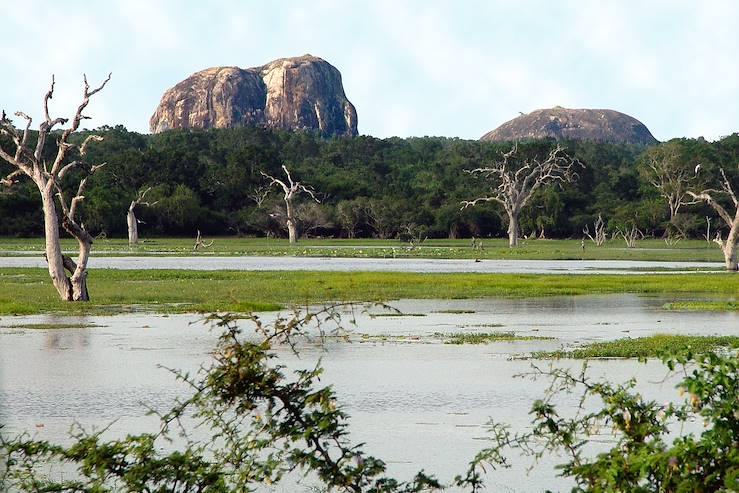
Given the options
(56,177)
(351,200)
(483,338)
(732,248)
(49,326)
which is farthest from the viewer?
(351,200)

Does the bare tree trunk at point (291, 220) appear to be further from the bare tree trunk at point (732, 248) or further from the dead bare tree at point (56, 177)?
the dead bare tree at point (56, 177)

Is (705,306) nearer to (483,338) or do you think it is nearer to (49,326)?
(483,338)

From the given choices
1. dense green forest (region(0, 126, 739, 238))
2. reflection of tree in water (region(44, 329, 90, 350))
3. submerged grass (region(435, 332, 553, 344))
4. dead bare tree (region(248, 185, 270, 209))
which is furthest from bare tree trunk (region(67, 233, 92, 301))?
dead bare tree (region(248, 185, 270, 209))

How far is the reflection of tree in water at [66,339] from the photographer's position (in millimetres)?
20984

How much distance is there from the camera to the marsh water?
1262 cm

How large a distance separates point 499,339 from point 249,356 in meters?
14.3

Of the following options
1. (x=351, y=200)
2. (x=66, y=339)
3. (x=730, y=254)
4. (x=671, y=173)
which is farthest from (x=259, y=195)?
(x=66, y=339)

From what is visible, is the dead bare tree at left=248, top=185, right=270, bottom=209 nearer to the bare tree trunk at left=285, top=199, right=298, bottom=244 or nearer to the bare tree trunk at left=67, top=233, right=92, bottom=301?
the bare tree trunk at left=285, top=199, right=298, bottom=244

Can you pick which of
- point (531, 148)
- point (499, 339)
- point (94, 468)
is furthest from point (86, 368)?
point (531, 148)

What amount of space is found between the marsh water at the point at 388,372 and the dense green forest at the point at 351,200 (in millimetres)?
66903

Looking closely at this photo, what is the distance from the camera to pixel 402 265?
174ft

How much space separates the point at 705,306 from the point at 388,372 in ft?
47.7

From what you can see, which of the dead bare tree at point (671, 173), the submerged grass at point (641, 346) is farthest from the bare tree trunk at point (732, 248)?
the dead bare tree at point (671, 173)

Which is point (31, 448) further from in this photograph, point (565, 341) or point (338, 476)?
point (565, 341)
